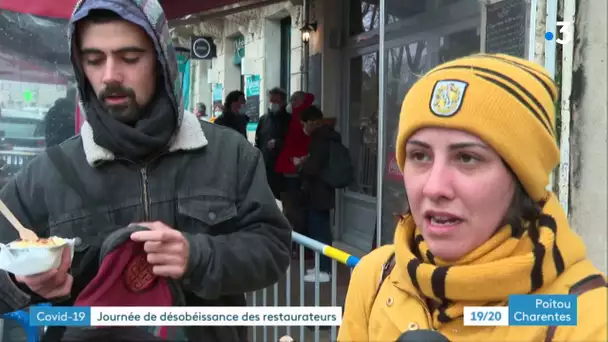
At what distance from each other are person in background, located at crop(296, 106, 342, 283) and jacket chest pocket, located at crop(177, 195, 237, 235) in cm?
325

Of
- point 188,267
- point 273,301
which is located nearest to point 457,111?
point 188,267

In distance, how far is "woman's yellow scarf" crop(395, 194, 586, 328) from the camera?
950 mm

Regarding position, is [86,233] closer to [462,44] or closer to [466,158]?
[466,158]

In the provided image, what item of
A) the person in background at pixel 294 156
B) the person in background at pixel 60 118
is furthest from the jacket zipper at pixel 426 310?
the person in background at pixel 294 156

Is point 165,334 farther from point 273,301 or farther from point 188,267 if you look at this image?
point 273,301

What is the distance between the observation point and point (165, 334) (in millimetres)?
1113

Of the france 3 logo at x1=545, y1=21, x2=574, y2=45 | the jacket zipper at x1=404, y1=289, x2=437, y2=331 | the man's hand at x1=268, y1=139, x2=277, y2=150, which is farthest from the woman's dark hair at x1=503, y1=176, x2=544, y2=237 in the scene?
the man's hand at x1=268, y1=139, x2=277, y2=150

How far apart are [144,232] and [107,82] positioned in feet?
1.14

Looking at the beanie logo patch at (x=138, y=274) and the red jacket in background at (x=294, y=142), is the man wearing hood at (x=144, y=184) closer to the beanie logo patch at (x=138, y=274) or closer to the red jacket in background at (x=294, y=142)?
the beanie logo patch at (x=138, y=274)

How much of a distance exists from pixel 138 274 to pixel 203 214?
26 cm

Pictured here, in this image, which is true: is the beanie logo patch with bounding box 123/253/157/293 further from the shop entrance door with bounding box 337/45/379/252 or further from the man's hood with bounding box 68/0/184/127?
the shop entrance door with bounding box 337/45/379/252

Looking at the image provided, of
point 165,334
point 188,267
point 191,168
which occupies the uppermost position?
point 191,168

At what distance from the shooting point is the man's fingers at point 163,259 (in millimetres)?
1117

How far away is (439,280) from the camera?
997 millimetres
